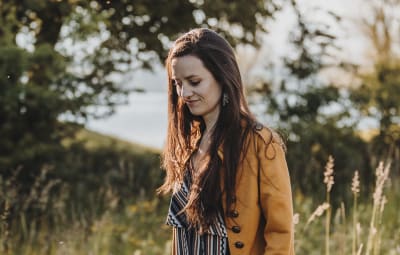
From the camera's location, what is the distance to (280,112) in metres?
7.86

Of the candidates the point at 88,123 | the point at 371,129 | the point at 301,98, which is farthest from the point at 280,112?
the point at 88,123

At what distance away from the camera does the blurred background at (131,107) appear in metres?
5.45

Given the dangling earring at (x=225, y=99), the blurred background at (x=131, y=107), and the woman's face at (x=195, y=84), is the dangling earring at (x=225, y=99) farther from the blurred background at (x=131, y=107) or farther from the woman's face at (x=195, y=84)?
the blurred background at (x=131, y=107)

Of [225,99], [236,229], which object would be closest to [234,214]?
[236,229]

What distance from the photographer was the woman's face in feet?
7.32

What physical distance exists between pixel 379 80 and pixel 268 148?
6.82 meters

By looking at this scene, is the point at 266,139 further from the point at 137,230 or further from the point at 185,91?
the point at 137,230

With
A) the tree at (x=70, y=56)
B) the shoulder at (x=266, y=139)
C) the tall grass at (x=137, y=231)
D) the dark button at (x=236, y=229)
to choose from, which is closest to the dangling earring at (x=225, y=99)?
the shoulder at (x=266, y=139)

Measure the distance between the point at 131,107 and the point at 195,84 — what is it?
529 centimetres

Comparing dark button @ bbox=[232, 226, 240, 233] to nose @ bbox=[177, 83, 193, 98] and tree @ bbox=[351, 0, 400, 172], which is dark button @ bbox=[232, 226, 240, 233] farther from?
tree @ bbox=[351, 0, 400, 172]

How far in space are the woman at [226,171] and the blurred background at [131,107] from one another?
2.10m

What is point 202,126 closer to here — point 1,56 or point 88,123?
point 1,56

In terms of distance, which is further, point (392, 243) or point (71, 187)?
point (71, 187)

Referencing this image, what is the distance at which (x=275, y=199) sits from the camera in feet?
7.09
